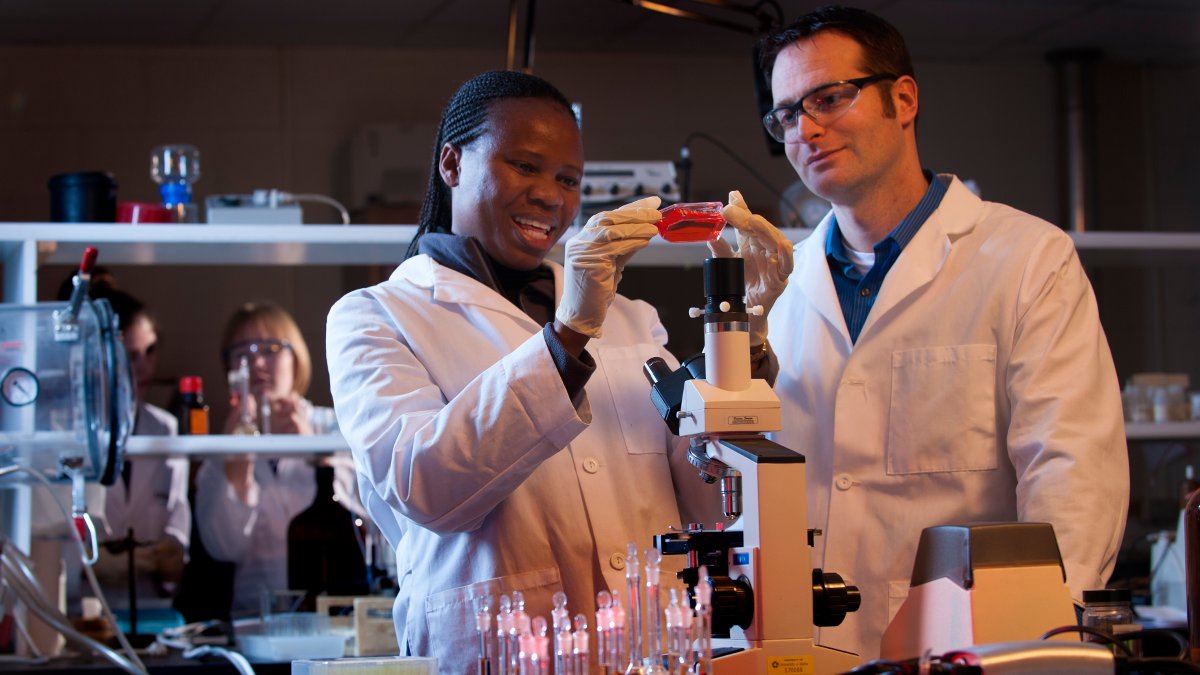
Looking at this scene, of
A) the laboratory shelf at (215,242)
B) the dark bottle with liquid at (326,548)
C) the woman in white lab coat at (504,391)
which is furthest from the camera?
the dark bottle with liquid at (326,548)

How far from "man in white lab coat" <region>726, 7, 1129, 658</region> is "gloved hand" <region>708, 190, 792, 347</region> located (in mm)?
374

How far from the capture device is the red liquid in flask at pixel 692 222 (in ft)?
4.25

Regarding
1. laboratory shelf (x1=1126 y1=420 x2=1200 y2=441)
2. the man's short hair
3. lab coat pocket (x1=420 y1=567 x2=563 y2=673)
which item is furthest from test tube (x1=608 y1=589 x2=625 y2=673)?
laboratory shelf (x1=1126 y1=420 x2=1200 y2=441)

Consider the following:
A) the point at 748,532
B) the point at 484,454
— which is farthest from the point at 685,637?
the point at 484,454

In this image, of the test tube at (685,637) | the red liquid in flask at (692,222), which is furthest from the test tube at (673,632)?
the red liquid in flask at (692,222)

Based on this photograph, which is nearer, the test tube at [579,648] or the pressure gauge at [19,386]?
the test tube at [579,648]

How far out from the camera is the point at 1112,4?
4.13 meters

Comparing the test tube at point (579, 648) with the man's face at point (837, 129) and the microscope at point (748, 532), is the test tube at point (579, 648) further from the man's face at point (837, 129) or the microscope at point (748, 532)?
the man's face at point (837, 129)

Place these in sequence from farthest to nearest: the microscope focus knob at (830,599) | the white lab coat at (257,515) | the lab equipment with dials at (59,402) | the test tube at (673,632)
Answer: the white lab coat at (257,515)
the lab equipment with dials at (59,402)
the microscope focus knob at (830,599)
the test tube at (673,632)

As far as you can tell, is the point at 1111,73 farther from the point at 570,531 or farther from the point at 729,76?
the point at 570,531

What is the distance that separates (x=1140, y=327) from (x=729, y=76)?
182 centimetres

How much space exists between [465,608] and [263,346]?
109 inches

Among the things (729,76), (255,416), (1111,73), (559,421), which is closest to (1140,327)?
(1111,73)

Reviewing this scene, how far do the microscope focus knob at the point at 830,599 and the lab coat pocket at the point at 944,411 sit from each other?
74 cm
